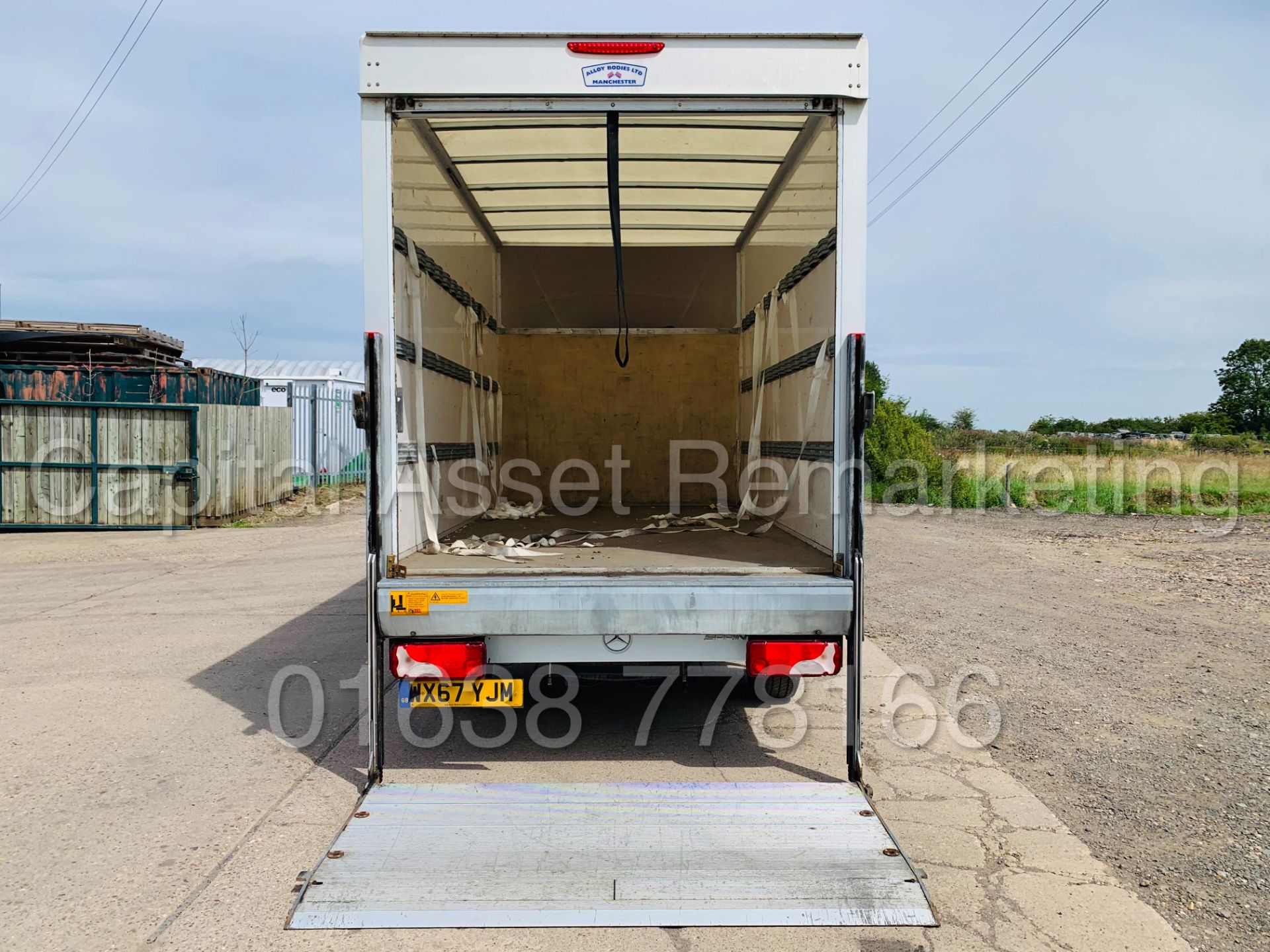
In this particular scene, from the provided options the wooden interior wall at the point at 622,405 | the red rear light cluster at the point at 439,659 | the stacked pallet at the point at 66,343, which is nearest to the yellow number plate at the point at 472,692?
the red rear light cluster at the point at 439,659

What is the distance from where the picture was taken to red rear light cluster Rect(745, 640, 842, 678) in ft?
13.3

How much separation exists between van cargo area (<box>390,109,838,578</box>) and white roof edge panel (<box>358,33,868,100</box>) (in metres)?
0.18

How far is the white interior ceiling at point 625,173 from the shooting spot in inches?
210

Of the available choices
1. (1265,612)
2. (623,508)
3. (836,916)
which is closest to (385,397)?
(836,916)

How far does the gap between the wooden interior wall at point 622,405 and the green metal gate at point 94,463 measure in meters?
8.11

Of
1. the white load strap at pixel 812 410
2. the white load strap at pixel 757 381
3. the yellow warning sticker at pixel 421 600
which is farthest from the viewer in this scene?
the white load strap at pixel 757 381

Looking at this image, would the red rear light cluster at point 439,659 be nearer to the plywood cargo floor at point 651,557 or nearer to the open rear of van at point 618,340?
the open rear of van at point 618,340

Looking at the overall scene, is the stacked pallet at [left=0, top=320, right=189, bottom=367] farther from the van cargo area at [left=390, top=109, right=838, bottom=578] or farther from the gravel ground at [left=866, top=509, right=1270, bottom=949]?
the gravel ground at [left=866, top=509, right=1270, bottom=949]

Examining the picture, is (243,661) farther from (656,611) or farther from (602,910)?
(602,910)

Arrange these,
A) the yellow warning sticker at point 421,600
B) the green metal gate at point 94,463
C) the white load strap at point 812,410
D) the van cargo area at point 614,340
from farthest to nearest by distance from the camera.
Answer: the green metal gate at point 94,463, the van cargo area at point 614,340, the white load strap at point 812,410, the yellow warning sticker at point 421,600

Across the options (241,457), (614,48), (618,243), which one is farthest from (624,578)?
(241,457)

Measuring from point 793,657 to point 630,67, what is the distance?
2599 mm

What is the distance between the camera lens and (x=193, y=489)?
48.2 ft

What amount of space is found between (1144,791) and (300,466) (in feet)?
58.0
